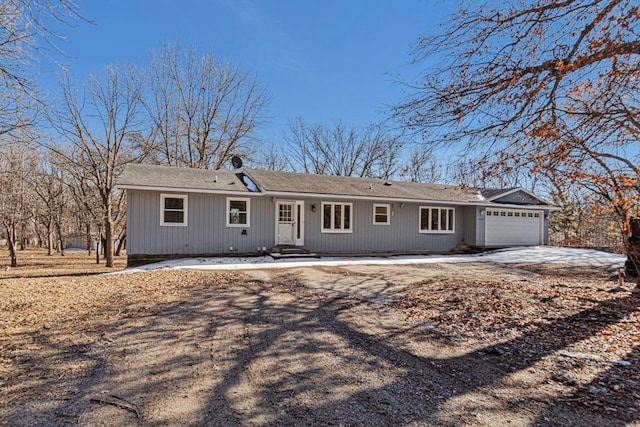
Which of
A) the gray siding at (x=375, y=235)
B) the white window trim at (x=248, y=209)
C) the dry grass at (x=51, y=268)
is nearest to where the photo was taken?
the dry grass at (x=51, y=268)

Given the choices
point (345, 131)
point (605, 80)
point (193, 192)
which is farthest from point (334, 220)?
point (345, 131)

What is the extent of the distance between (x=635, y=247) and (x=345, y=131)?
25342 mm

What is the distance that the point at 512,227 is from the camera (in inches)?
706

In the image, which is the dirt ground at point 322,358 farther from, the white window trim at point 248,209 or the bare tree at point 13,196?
the bare tree at point 13,196

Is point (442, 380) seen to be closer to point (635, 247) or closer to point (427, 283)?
point (427, 283)

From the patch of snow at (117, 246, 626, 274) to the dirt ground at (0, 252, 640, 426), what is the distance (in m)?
4.17

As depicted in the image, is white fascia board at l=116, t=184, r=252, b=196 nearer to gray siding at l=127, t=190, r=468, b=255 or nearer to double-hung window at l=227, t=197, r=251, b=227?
gray siding at l=127, t=190, r=468, b=255

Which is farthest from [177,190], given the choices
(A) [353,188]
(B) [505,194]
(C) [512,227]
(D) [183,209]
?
(C) [512,227]

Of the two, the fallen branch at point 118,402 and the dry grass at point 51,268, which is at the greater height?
the fallen branch at point 118,402

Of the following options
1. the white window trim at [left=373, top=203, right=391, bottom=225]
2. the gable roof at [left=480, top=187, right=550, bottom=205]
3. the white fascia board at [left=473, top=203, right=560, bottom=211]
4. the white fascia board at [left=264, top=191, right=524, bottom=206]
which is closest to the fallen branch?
the white fascia board at [left=264, top=191, right=524, bottom=206]

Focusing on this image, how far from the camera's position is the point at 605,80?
540 cm

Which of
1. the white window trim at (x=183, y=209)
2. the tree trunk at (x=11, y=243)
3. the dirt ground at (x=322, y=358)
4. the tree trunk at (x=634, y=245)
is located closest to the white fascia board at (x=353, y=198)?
the white window trim at (x=183, y=209)

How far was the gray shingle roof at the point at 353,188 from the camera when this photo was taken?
13898mm

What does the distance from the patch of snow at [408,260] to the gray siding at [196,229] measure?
513 millimetres
